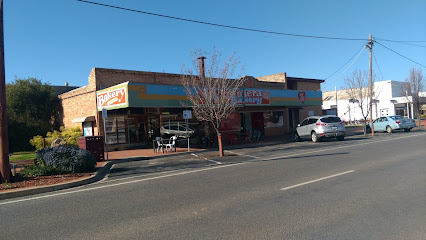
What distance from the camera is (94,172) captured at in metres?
10.8

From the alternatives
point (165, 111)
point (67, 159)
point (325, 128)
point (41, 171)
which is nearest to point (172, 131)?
point (165, 111)

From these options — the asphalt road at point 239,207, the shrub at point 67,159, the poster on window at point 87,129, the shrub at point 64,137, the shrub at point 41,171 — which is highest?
the poster on window at point 87,129

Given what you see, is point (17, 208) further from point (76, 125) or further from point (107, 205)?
point (76, 125)

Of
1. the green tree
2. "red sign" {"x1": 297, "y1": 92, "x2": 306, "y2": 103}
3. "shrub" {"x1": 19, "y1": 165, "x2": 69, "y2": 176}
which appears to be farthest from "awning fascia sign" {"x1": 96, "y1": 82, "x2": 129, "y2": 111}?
"red sign" {"x1": 297, "y1": 92, "x2": 306, "y2": 103}

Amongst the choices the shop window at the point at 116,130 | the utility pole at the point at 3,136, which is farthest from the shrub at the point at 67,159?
the shop window at the point at 116,130

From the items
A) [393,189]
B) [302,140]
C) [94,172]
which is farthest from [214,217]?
[302,140]

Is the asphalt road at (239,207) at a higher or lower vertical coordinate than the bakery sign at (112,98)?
lower

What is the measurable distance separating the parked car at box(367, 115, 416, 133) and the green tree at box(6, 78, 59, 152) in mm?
26882

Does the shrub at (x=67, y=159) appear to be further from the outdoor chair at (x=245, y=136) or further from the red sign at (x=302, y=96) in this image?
the red sign at (x=302, y=96)

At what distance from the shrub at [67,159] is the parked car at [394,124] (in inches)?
967

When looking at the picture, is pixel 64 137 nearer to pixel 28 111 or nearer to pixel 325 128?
pixel 28 111

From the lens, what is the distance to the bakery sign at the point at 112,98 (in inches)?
603

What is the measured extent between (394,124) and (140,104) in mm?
22215

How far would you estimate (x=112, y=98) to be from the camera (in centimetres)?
1630
